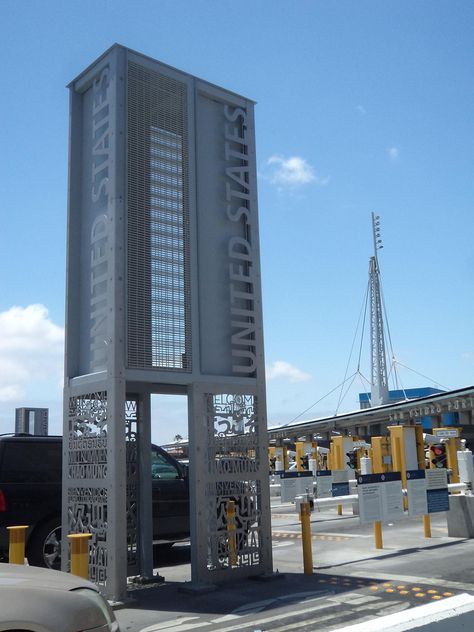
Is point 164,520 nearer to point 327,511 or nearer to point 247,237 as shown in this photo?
point 247,237

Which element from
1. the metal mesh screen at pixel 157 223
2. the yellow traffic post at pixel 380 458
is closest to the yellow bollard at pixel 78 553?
the metal mesh screen at pixel 157 223

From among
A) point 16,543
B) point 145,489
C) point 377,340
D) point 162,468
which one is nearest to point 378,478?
point 162,468

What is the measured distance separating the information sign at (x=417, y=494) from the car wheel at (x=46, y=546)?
6.25 metres

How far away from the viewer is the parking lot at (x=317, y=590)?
7113 mm

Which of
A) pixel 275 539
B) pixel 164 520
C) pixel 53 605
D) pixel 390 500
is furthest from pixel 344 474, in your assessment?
pixel 53 605

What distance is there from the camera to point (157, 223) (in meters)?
9.13

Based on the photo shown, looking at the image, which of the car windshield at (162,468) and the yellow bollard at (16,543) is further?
the car windshield at (162,468)

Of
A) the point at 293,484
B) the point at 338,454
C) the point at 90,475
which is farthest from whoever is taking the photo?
the point at 338,454

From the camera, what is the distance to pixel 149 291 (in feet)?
29.1

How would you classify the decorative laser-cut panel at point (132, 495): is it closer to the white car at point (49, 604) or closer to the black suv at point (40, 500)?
the black suv at point (40, 500)

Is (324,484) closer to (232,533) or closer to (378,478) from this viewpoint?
(378,478)

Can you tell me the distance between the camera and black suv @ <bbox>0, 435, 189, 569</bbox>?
33.6 ft

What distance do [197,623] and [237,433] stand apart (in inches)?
109

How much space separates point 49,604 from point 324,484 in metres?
14.7
